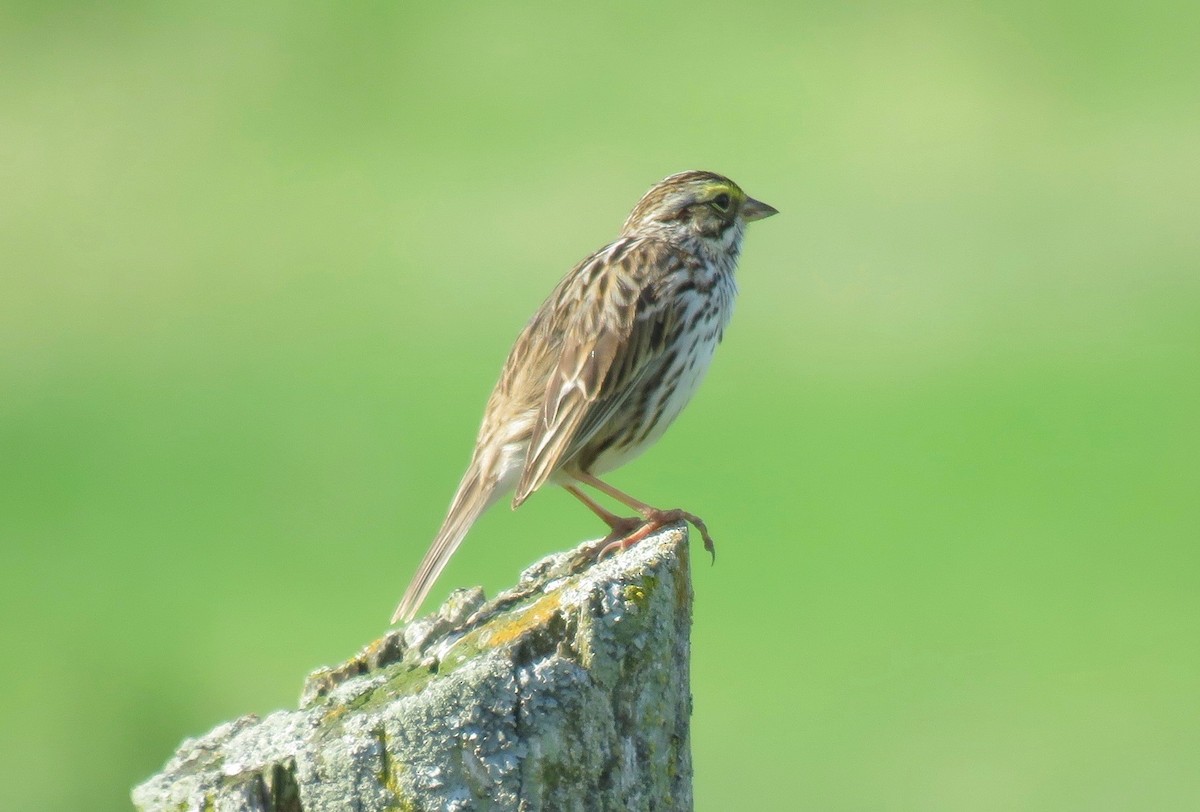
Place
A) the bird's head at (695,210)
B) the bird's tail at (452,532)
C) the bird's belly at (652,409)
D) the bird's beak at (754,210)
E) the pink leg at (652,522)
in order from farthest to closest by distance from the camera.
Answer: the bird's beak at (754,210)
the bird's head at (695,210)
the bird's belly at (652,409)
the bird's tail at (452,532)
the pink leg at (652,522)

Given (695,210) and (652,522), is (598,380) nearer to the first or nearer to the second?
(652,522)

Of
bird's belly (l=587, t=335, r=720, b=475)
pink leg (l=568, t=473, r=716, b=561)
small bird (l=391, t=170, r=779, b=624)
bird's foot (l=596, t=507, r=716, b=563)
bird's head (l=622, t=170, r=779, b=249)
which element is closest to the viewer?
pink leg (l=568, t=473, r=716, b=561)

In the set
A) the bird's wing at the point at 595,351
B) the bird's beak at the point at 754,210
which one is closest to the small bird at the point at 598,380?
the bird's wing at the point at 595,351

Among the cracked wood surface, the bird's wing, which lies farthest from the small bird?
the cracked wood surface

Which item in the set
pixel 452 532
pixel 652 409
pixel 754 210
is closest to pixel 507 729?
pixel 452 532

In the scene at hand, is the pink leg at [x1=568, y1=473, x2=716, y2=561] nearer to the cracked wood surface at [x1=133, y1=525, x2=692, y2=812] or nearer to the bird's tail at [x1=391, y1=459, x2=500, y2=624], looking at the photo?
the bird's tail at [x1=391, y1=459, x2=500, y2=624]

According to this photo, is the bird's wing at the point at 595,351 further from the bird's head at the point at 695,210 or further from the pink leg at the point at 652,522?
the bird's head at the point at 695,210
